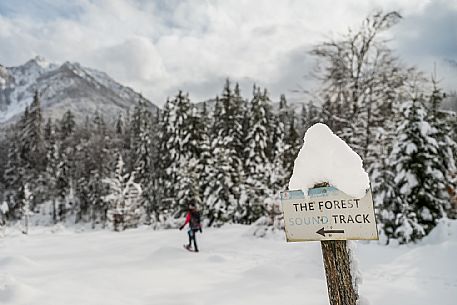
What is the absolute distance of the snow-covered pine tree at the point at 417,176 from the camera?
11.3m

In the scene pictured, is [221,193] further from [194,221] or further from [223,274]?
[223,274]

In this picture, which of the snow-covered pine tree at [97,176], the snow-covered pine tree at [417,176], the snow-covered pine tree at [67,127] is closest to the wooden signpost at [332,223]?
the snow-covered pine tree at [417,176]

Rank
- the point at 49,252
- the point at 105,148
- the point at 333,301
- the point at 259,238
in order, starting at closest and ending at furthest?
the point at 333,301
the point at 49,252
the point at 259,238
the point at 105,148

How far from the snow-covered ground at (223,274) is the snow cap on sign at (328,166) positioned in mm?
3548

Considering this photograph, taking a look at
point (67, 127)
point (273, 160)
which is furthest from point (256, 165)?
point (67, 127)

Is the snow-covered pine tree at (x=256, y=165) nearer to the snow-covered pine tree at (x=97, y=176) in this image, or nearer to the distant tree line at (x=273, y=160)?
the distant tree line at (x=273, y=160)

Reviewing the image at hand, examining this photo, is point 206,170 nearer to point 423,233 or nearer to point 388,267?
point 423,233

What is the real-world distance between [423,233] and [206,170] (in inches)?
640

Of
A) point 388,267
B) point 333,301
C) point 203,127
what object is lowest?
point 388,267

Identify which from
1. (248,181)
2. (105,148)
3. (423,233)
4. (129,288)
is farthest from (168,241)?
(105,148)

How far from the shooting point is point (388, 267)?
8258 millimetres

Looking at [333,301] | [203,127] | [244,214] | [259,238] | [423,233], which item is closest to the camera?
[333,301]

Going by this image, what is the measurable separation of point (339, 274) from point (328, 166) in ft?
2.84

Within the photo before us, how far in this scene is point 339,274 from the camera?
2.87m
